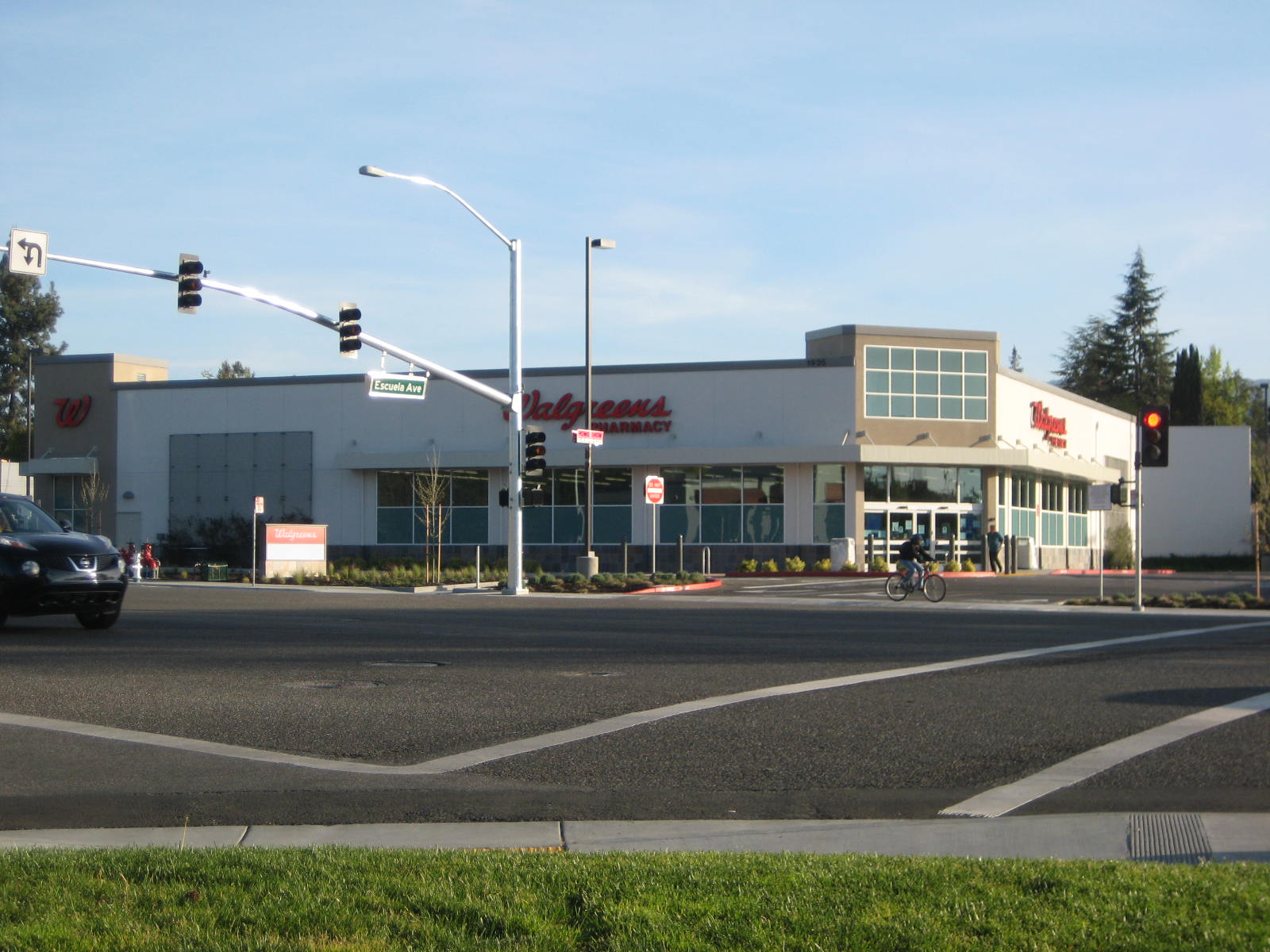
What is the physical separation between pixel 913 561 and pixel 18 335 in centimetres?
8692

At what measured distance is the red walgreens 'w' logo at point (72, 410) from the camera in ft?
186

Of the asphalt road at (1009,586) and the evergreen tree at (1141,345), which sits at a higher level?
the evergreen tree at (1141,345)

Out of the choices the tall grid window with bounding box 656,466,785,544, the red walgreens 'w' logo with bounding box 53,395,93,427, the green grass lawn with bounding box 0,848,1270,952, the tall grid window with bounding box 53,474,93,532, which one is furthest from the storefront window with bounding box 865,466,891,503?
the green grass lawn with bounding box 0,848,1270,952

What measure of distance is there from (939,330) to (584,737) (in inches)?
1609

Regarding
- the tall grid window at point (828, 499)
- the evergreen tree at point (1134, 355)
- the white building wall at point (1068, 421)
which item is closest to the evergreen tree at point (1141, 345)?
the evergreen tree at point (1134, 355)

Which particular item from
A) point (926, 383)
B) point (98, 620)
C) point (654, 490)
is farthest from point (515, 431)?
point (926, 383)

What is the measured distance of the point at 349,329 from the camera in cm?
2727

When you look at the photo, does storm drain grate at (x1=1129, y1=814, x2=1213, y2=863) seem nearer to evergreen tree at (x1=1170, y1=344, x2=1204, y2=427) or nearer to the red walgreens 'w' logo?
the red walgreens 'w' logo

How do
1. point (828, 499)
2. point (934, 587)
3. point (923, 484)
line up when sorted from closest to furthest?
point (934, 587) < point (828, 499) < point (923, 484)

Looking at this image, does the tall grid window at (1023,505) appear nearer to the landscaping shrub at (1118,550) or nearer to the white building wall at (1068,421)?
the white building wall at (1068,421)

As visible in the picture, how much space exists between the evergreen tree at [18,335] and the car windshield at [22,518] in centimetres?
8532

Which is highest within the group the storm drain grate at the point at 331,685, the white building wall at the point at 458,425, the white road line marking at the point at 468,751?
the white building wall at the point at 458,425

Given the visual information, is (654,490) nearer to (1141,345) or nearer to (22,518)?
(22,518)

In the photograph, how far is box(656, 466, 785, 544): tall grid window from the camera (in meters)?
47.8
